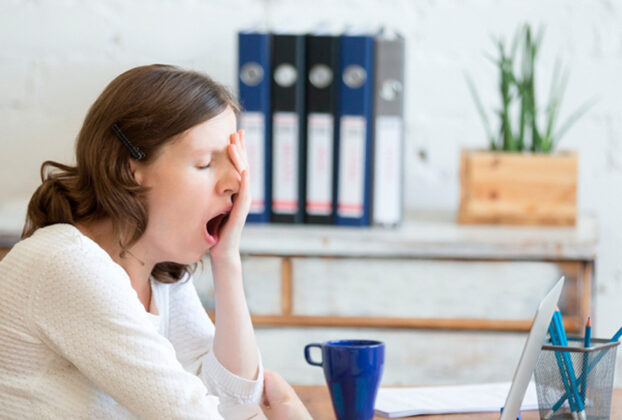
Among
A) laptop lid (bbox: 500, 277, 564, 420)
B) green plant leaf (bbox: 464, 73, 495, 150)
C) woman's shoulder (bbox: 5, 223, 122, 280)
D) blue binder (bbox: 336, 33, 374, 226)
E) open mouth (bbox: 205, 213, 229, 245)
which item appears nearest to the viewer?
laptop lid (bbox: 500, 277, 564, 420)

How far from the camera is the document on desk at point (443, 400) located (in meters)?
1.01

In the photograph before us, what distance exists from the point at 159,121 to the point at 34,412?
0.35 metres

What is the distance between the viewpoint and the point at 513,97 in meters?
1.99

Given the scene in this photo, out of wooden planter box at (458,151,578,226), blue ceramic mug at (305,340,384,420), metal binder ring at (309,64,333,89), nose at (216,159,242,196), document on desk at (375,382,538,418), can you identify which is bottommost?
document on desk at (375,382,538,418)

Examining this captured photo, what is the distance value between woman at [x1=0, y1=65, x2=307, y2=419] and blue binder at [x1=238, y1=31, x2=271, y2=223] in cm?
64

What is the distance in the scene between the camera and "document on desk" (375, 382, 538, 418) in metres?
1.01

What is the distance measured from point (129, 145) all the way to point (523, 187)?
3.34ft

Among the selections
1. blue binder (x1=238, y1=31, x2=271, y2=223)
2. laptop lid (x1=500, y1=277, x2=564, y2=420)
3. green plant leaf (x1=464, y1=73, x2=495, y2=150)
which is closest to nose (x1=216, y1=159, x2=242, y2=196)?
laptop lid (x1=500, y1=277, x2=564, y2=420)

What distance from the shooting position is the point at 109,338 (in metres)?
0.89

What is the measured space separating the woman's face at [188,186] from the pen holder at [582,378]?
1.36 feet

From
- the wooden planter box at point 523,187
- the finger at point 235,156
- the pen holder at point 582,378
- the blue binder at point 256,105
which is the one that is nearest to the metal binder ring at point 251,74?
the blue binder at point 256,105

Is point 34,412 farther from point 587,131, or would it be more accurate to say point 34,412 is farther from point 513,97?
point 587,131

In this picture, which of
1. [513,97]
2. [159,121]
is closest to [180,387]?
[159,121]

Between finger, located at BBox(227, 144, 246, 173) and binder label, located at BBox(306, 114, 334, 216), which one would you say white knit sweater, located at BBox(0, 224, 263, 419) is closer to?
finger, located at BBox(227, 144, 246, 173)
